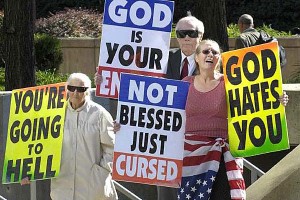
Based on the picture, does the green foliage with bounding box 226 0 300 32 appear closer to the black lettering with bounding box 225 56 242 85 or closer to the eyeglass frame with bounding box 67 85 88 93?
the eyeglass frame with bounding box 67 85 88 93

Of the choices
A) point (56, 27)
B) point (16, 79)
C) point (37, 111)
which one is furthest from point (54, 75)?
point (37, 111)

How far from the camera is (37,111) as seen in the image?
8.54 m

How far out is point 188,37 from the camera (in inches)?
300

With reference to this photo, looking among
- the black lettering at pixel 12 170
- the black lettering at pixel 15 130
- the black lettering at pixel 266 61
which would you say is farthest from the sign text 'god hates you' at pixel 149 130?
the black lettering at pixel 15 130

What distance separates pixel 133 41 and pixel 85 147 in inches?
35.8

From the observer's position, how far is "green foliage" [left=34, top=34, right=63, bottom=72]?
19172mm

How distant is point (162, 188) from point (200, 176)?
78cm

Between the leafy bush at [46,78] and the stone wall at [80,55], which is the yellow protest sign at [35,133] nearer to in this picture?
the leafy bush at [46,78]

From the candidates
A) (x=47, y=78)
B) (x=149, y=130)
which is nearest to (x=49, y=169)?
(x=149, y=130)

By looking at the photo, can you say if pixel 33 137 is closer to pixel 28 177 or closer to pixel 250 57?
pixel 28 177

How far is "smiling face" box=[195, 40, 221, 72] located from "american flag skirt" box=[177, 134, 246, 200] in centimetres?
50

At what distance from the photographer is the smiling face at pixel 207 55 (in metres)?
7.23

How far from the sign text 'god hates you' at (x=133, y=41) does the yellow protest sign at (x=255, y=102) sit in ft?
2.71

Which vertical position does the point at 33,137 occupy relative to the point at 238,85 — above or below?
below
